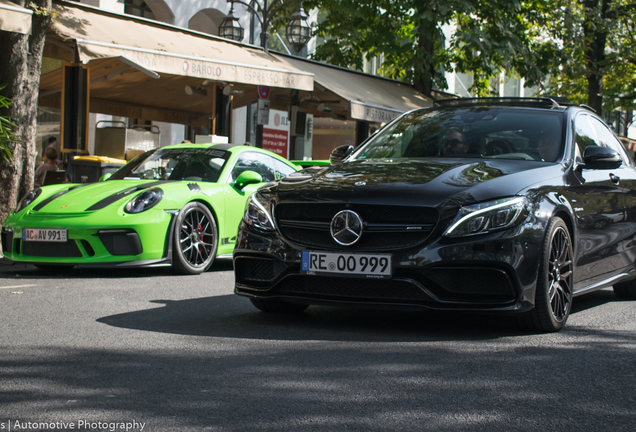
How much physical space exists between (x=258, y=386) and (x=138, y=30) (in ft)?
37.8

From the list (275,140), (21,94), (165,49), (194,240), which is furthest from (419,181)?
(275,140)

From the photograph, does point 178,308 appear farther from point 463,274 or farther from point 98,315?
point 463,274

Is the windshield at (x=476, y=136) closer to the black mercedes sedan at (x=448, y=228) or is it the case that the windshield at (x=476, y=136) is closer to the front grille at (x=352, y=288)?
the black mercedes sedan at (x=448, y=228)

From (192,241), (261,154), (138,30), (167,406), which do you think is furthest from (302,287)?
(138,30)

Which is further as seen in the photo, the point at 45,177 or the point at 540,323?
the point at 45,177

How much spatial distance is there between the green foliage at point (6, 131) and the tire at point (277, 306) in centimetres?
548

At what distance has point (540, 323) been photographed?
16.3 ft

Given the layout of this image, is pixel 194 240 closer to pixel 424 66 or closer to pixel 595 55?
pixel 424 66

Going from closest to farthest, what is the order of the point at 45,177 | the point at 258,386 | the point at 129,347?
1. the point at 258,386
2. the point at 129,347
3. the point at 45,177

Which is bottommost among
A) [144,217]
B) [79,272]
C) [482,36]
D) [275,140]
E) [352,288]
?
[79,272]

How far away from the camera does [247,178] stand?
A: 8312 millimetres

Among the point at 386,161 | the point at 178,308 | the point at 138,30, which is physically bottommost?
the point at 178,308

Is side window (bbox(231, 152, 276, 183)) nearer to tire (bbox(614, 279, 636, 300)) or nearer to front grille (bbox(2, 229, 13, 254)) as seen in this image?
front grille (bbox(2, 229, 13, 254))

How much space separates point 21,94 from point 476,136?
669cm
